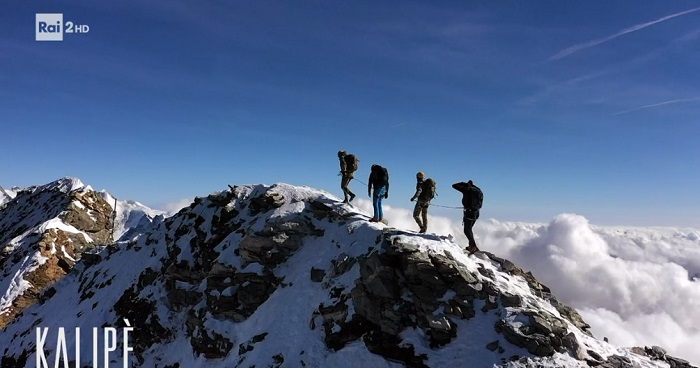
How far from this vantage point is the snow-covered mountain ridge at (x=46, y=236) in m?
54.2

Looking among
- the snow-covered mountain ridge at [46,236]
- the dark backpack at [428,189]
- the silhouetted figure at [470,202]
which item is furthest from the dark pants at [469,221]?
the snow-covered mountain ridge at [46,236]

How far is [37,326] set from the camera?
1435 inches

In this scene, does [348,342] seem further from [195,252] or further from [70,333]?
[70,333]

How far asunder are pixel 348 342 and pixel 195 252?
1877cm

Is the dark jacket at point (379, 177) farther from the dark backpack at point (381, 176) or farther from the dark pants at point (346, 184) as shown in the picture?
the dark pants at point (346, 184)

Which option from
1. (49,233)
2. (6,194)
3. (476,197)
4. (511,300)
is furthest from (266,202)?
(6,194)

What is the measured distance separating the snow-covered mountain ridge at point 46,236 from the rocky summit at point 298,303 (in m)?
16.1

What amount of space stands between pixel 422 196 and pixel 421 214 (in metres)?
1.14

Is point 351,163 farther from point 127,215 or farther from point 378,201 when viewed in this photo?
point 127,215

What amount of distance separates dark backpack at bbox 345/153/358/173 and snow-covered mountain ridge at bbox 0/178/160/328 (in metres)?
43.5

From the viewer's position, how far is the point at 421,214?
22359mm

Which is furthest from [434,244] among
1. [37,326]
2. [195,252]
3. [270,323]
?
[37,326]

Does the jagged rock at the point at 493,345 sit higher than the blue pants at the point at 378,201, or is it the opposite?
the blue pants at the point at 378,201

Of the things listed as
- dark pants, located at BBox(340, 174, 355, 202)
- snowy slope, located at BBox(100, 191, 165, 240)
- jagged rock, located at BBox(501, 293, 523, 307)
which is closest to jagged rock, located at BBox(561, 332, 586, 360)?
jagged rock, located at BBox(501, 293, 523, 307)
